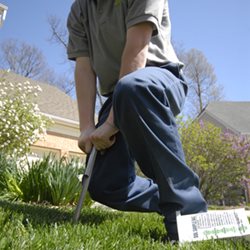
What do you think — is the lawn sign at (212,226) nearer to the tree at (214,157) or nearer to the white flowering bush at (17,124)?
the white flowering bush at (17,124)

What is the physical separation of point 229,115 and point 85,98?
70.1 feet

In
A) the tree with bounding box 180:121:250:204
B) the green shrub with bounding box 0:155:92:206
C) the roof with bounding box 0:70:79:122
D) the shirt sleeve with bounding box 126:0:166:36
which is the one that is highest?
the shirt sleeve with bounding box 126:0:166:36

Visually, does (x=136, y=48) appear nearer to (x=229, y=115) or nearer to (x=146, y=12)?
(x=146, y=12)

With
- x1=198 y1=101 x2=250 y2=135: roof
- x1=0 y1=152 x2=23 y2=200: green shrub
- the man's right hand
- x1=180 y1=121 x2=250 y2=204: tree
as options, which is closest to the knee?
the man's right hand

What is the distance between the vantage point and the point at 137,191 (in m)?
2.16

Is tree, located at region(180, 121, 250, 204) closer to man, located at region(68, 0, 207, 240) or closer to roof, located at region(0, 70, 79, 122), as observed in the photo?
roof, located at region(0, 70, 79, 122)

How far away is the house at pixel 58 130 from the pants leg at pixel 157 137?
926cm

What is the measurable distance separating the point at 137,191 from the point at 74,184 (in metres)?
2.12

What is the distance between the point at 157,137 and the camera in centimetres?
167

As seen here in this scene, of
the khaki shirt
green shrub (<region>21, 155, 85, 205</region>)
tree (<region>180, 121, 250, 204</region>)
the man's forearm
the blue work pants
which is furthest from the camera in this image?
tree (<region>180, 121, 250, 204</region>)

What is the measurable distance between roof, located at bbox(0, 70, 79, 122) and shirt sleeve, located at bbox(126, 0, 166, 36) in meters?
10.4

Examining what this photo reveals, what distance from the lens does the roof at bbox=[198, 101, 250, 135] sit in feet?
68.0

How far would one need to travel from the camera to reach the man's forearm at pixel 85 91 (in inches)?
84.9

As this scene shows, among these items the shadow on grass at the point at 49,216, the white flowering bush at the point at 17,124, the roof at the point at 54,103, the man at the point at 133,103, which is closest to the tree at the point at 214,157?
the roof at the point at 54,103
